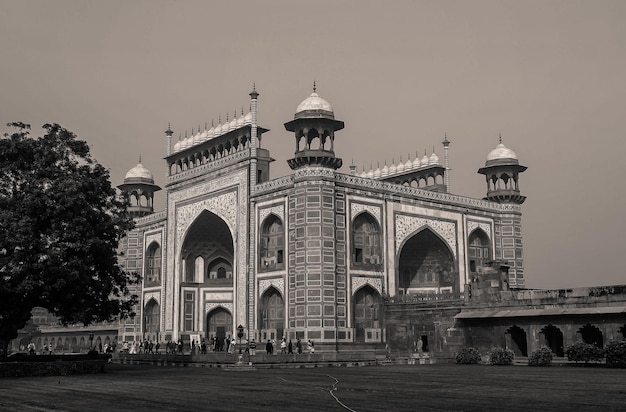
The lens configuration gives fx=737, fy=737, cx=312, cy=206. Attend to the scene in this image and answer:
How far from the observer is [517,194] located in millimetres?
48688

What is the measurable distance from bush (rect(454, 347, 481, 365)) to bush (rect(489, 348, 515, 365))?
0.98 m

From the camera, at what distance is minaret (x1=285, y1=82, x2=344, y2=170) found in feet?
126

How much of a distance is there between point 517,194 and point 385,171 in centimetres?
994

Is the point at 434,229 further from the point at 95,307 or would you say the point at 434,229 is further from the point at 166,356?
the point at 95,307

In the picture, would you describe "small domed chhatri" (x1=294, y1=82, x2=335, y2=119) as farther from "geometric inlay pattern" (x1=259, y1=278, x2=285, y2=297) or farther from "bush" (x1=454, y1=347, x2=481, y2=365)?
"bush" (x1=454, y1=347, x2=481, y2=365)

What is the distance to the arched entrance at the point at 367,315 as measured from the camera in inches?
1539

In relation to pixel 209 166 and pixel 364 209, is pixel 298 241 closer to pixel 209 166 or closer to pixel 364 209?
pixel 364 209

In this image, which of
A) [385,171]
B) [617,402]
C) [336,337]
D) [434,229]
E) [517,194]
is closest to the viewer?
[617,402]

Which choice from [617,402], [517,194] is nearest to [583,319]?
[617,402]

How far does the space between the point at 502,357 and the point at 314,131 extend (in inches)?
644

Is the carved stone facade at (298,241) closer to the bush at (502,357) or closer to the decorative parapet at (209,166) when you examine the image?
the decorative parapet at (209,166)

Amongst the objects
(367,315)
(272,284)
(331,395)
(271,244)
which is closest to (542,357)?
(367,315)

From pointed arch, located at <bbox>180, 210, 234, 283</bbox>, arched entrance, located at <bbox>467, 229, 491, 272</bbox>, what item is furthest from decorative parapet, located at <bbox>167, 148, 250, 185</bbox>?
arched entrance, located at <bbox>467, 229, 491, 272</bbox>

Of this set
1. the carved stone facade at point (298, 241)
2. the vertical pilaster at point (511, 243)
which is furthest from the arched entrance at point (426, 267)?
the vertical pilaster at point (511, 243)
